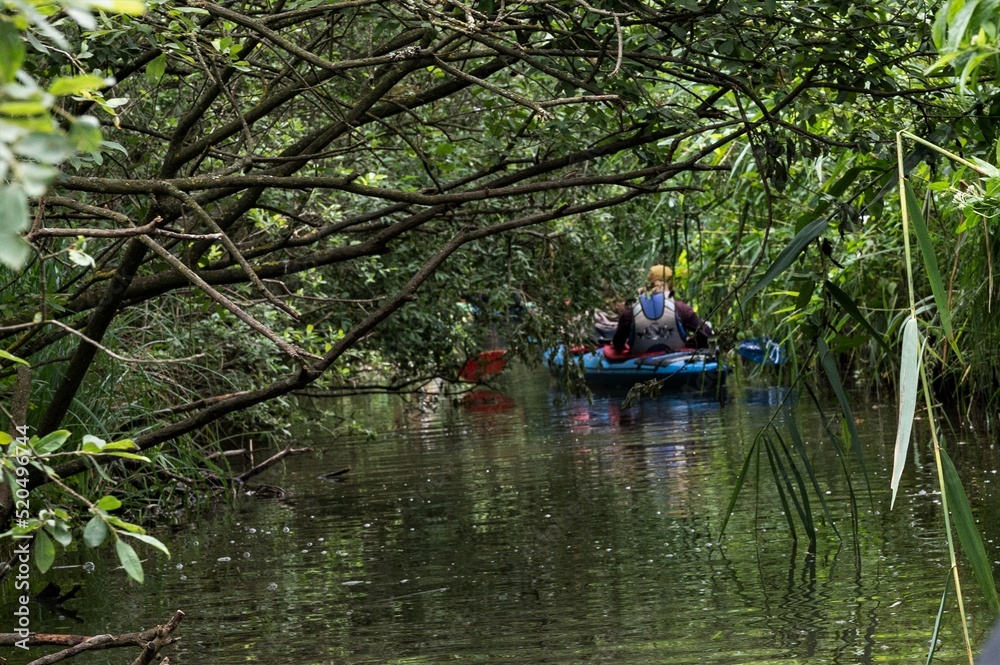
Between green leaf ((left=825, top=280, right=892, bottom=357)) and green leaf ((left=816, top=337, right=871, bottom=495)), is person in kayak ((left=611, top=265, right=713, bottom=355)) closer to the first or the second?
green leaf ((left=816, top=337, right=871, bottom=495))

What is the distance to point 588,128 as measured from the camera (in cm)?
629

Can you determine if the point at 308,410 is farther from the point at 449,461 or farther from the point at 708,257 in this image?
the point at 708,257

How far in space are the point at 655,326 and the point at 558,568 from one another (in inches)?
414

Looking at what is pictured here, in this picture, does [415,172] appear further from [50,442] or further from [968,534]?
[50,442]

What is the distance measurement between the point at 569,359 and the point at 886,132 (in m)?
5.77

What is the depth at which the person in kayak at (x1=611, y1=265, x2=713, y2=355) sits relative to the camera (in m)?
15.7

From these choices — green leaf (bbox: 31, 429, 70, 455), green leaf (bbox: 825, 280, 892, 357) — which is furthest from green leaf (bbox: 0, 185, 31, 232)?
green leaf (bbox: 825, 280, 892, 357)

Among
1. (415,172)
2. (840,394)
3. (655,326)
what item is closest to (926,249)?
(840,394)

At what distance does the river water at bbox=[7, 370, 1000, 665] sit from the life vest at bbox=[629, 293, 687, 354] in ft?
18.6

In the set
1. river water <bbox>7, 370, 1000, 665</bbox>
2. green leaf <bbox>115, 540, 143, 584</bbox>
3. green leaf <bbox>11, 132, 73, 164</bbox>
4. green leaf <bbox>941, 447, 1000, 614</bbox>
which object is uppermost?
green leaf <bbox>11, 132, 73, 164</bbox>

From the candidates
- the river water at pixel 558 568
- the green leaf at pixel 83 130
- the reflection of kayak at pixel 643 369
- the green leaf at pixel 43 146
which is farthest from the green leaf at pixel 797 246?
the reflection of kayak at pixel 643 369

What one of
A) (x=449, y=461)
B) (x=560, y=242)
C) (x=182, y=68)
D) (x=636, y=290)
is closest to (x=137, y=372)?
(x=182, y=68)

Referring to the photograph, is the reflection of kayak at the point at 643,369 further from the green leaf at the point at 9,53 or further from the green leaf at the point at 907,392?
the green leaf at the point at 9,53

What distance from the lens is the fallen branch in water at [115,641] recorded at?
128 inches
